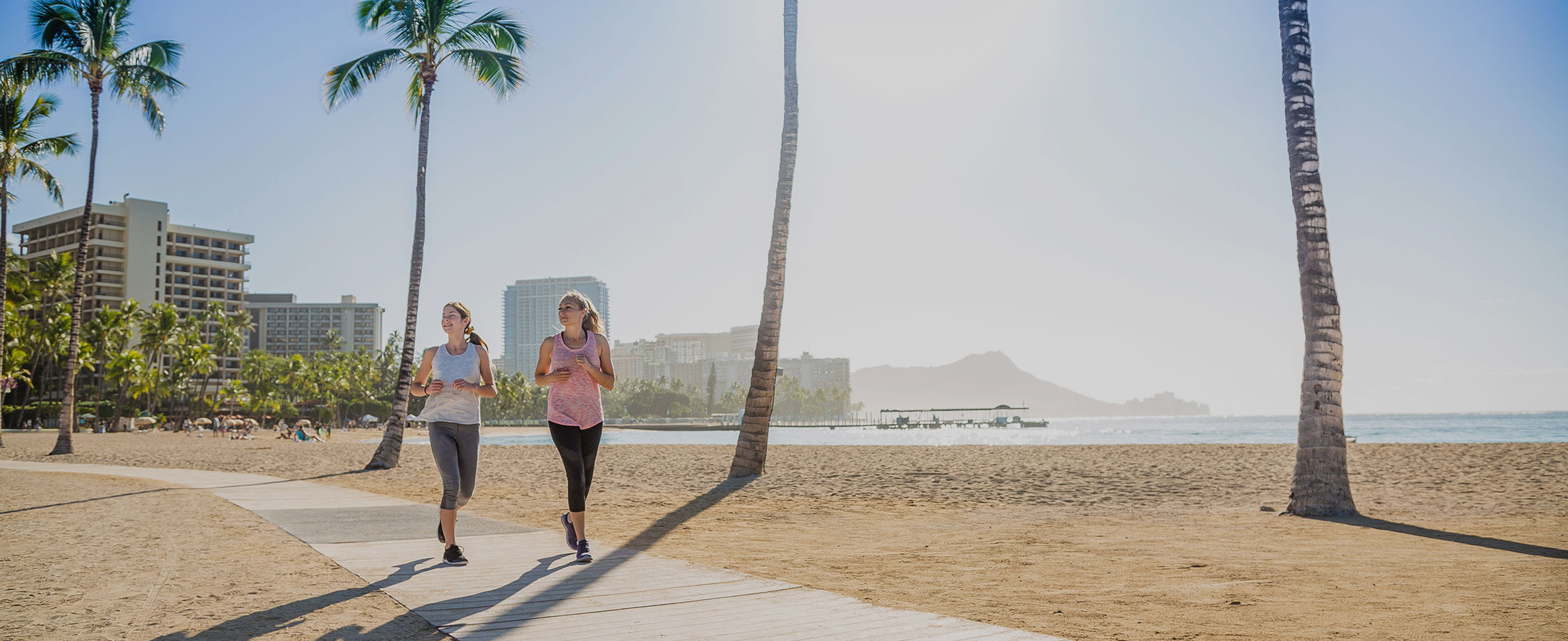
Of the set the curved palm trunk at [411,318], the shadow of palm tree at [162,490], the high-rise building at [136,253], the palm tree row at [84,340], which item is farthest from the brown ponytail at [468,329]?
the high-rise building at [136,253]

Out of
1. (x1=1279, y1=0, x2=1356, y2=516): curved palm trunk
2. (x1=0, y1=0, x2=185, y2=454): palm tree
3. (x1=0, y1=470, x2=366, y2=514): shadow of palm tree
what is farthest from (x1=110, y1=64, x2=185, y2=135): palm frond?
(x1=1279, y1=0, x2=1356, y2=516): curved palm trunk

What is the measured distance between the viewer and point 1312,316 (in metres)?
10.4

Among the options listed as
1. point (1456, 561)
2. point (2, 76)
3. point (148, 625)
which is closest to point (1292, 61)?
point (1456, 561)

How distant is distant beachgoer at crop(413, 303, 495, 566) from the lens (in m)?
5.70

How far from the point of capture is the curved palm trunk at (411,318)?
18031 mm

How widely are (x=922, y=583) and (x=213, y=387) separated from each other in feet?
430

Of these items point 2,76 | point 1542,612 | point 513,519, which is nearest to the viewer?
point 1542,612

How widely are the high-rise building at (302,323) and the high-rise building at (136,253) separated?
193 ft

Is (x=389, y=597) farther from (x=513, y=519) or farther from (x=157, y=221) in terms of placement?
(x=157, y=221)

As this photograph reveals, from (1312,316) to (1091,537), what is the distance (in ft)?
14.9

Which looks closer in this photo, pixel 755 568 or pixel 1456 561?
pixel 755 568

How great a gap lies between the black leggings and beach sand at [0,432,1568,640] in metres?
1.23

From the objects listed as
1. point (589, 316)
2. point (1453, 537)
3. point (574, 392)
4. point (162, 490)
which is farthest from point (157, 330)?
point (1453, 537)

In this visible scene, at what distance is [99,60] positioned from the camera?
71.5ft
